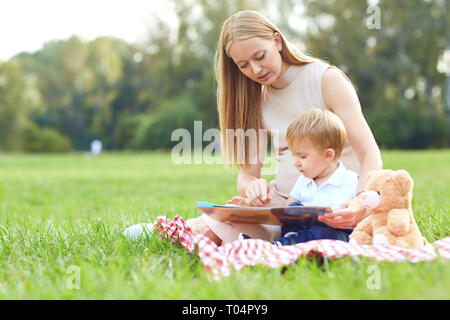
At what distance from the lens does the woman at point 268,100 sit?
238 centimetres

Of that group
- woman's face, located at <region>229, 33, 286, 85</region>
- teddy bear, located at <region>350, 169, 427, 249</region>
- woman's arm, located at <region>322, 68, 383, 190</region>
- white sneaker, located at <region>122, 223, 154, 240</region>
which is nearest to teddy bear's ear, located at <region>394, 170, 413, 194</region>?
teddy bear, located at <region>350, 169, 427, 249</region>

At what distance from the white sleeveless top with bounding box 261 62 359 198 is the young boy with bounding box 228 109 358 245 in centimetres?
24

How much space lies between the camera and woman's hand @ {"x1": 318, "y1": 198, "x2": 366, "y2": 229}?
2.00m

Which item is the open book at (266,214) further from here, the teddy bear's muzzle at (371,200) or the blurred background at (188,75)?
the blurred background at (188,75)

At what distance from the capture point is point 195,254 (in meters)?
2.13

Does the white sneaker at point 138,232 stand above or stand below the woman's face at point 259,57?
below

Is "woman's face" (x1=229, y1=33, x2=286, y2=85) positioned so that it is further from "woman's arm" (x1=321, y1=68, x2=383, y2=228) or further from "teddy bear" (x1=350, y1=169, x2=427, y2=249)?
"teddy bear" (x1=350, y1=169, x2=427, y2=249)

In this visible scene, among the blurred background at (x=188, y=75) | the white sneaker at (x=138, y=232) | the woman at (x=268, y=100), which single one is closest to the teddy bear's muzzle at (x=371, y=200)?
the woman at (x=268, y=100)

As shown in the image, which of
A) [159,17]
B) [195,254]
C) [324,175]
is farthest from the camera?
[159,17]

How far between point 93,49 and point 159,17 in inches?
368

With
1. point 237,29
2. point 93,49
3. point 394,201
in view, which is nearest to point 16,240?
point 237,29

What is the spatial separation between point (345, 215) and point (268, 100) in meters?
0.98

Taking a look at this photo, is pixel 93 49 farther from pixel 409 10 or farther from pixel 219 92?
pixel 219 92

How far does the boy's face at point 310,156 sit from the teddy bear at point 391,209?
0.84 ft
